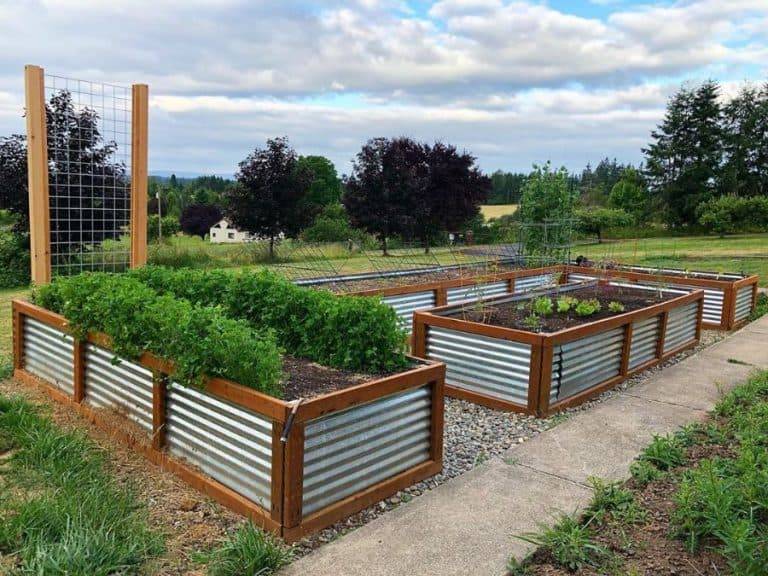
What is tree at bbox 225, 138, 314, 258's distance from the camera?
1920 cm

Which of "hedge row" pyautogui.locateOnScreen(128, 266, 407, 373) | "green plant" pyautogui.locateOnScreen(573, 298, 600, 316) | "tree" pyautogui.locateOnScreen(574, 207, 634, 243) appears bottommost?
"green plant" pyautogui.locateOnScreen(573, 298, 600, 316)

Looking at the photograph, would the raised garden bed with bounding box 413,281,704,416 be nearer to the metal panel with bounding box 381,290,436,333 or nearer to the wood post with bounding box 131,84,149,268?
the metal panel with bounding box 381,290,436,333

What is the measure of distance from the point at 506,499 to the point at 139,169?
5089 millimetres

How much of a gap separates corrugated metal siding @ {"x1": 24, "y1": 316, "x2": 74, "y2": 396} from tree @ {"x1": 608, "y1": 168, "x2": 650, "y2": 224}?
35907 millimetres

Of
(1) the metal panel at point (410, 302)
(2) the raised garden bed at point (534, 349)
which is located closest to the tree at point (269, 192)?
(1) the metal panel at point (410, 302)

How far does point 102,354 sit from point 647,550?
11.4 ft

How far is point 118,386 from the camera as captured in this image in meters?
3.98

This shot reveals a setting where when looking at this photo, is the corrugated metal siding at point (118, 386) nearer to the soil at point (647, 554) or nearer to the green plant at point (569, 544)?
the green plant at point (569, 544)

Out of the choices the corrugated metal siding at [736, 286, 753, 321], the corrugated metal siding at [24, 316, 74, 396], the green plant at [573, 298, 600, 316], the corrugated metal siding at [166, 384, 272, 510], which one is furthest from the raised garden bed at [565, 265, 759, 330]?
the corrugated metal siding at [24, 316, 74, 396]

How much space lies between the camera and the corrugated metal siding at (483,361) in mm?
4801

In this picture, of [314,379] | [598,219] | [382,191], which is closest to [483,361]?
[314,379]

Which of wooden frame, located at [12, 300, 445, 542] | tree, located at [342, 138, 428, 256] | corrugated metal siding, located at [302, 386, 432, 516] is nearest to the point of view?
wooden frame, located at [12, 300, 445, 542]

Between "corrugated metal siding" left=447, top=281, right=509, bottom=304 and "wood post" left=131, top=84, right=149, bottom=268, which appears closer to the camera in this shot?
"wood post" left=131, top=84, right=149, bottom=268

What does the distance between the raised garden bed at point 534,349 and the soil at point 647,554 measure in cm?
169
